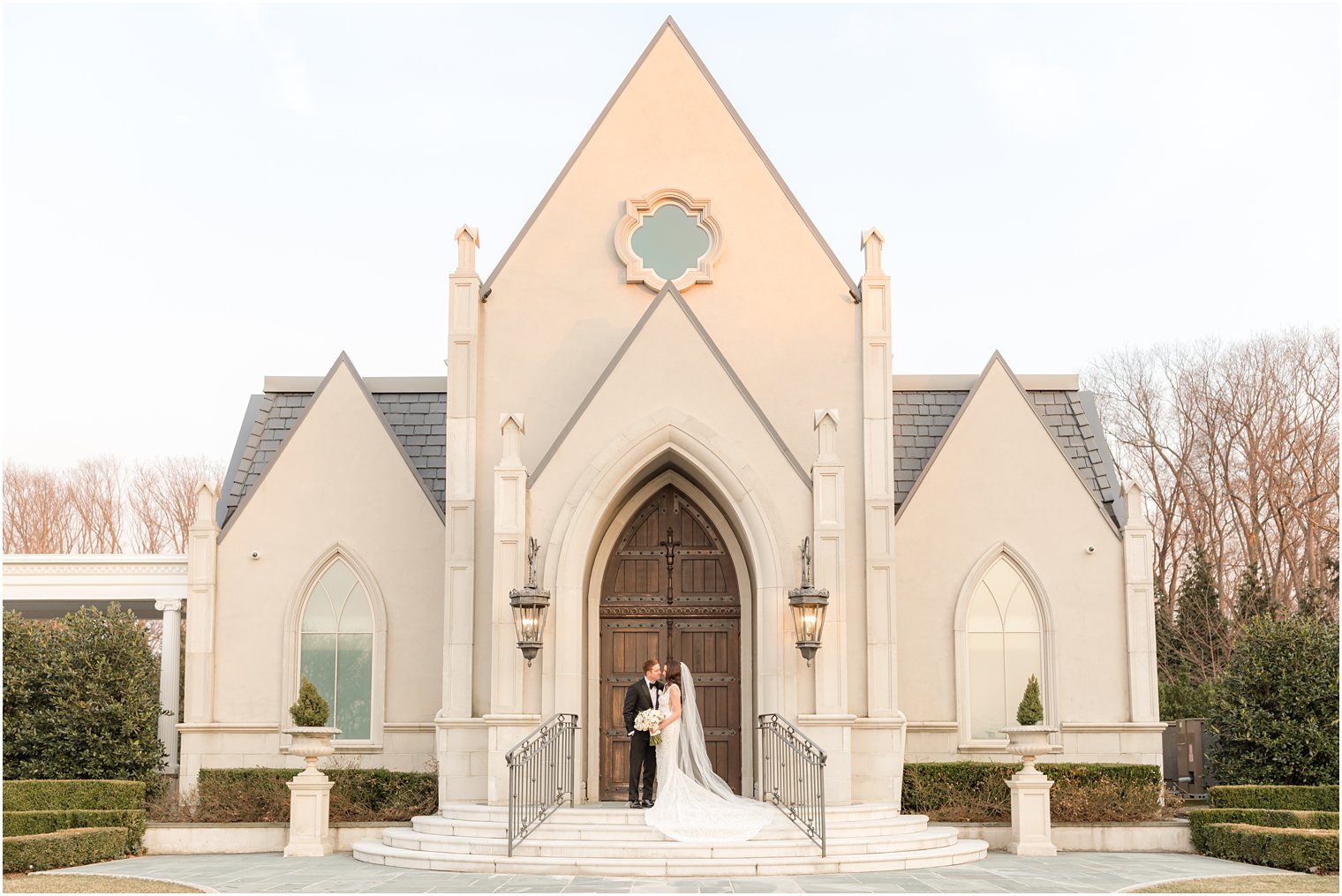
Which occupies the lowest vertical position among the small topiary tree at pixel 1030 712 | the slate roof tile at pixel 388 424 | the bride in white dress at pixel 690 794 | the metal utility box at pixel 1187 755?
the metal utility box at pixel 1187 755

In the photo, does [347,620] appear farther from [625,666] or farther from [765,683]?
[765,683]

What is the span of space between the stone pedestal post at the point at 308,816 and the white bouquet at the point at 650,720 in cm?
424

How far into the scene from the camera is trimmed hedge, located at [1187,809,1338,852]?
15844 mm

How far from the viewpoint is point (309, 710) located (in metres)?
17.4

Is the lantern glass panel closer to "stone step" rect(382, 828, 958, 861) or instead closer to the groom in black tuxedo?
the groom in black tuxedo

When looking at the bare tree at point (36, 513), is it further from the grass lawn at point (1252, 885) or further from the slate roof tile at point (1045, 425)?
the grass lawn at point (1252, 885)

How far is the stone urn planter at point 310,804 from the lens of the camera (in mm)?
16609

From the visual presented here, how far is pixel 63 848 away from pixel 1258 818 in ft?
46.9

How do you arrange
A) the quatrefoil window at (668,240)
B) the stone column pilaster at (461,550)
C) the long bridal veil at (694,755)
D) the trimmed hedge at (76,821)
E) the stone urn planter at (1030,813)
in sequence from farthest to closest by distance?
the quatrefoil window at (668,240) < the stone column pilaster at (461,550) < the stone urn planter at (1030,813) < the long bridal veil at (694,755) < the trimmed hedge at (76,821)

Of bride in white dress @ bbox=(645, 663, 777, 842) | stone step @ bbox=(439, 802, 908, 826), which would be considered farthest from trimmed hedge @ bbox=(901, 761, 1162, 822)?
bride in white dress @ bbox=(645, 663, 777, 842)

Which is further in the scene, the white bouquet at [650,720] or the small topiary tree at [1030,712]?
the small topiary tree at [1030,712]

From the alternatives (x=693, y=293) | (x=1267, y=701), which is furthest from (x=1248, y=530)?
(x=693, y=293)

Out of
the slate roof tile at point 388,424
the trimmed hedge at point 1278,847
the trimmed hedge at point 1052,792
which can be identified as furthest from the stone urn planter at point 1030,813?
the slate roof tile at point 388,424

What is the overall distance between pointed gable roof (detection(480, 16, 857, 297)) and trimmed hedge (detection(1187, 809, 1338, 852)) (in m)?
8.62
